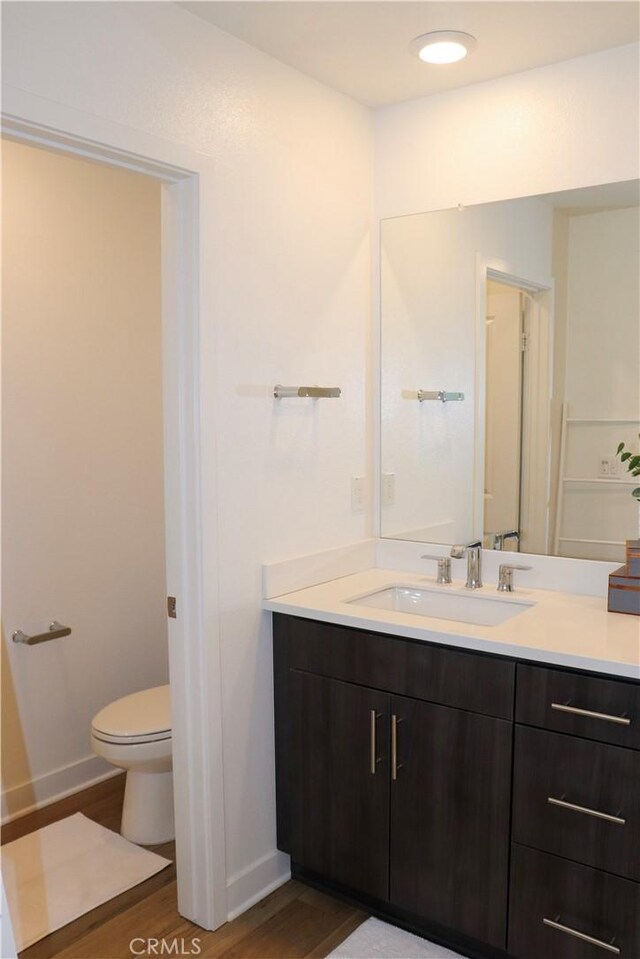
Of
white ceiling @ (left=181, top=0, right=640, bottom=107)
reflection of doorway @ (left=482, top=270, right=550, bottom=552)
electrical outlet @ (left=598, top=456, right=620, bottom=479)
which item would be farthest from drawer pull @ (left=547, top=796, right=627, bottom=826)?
white ceiling @ (left=181, top=0, right=640, bottom=107)

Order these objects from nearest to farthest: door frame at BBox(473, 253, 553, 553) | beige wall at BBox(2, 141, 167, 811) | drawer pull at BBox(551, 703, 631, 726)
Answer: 1. drawer pull at BBox(551, 703, 631, 726)
2. door frame at BBox(473, 253, 553, 553)
3. beige wall at BBox(2, 141, 167, 811)

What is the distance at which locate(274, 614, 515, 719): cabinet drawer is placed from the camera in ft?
6.46

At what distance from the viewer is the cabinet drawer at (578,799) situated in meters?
1.79

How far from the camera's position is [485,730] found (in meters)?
1.99

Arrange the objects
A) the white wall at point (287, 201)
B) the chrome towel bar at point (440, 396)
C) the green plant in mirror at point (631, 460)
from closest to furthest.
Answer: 1. the white wall at point (287, 201)
2. the green plant in mirror at point (631, 460)
3. the chrome towel bar at point (440, 396)

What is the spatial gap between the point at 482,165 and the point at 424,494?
109 centimetres

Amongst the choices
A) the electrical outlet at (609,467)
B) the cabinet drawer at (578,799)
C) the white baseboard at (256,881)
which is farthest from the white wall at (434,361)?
the white baseboard at (256,881)

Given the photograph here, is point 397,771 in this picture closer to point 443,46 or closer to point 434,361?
point 434,361

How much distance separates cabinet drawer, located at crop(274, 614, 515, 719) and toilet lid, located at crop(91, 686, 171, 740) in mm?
585

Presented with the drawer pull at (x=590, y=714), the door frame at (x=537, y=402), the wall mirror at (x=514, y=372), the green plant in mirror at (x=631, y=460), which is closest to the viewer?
the drawer pull at (x=590, y=714)

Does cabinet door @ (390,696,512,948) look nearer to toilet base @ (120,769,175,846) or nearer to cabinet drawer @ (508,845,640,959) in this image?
cabinet drawer @ (508,845,640,959)

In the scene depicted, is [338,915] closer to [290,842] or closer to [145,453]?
[290,842]

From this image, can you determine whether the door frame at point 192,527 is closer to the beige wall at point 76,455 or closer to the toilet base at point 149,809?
the toilet base at point 149,809

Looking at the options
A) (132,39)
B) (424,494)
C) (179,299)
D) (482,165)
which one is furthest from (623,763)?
(132,39)
